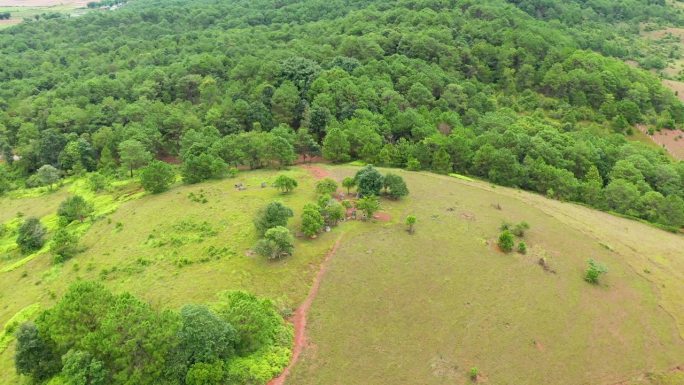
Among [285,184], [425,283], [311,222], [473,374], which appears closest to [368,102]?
[285,184]

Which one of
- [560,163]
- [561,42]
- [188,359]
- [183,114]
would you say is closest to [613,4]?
[561,42]

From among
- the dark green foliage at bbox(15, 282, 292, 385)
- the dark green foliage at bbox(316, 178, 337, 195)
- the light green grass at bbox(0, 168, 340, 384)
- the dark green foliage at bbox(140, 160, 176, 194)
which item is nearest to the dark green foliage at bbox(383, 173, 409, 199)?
the dark green foliage at bbox(316, 178, 337, 195)

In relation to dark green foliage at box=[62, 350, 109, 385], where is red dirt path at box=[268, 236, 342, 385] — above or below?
below

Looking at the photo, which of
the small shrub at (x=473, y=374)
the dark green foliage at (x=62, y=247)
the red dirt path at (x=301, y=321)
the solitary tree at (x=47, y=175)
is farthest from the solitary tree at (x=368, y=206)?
the solitary tree at (x=47, y=175)

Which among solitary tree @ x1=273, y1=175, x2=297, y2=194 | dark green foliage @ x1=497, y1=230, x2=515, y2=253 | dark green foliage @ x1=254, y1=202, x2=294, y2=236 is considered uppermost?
dark green foliage @ x1=254, y1=202, x2=294, y2=236

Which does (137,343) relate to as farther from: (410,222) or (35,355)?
(410,222)

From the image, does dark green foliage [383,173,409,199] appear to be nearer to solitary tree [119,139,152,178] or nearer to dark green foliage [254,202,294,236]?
dark green foliage [254,202,294,236]
